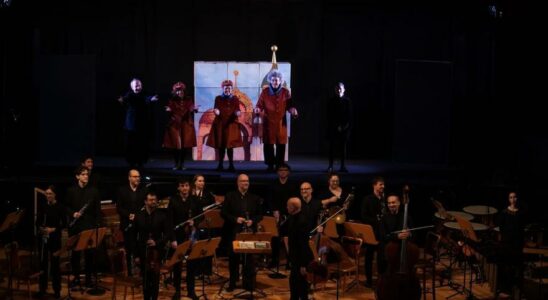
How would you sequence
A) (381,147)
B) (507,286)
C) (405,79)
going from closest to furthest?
(507,286) → (405,79) → (381,147)

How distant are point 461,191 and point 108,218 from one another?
19.0 ft

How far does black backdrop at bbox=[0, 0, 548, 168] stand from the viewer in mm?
16781

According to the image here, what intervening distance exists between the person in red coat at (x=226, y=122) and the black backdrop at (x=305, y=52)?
3.02 meters

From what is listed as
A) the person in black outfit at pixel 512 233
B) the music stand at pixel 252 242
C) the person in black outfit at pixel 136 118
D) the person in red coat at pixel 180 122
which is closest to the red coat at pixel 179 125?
the person in red coat at pixel 180 122

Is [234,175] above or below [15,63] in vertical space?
below

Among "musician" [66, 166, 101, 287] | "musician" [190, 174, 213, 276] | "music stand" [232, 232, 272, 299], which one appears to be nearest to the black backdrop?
"musician" [66, 166, 101, 287]

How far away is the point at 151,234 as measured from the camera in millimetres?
10289

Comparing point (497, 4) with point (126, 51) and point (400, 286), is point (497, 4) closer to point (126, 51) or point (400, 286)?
point (400, 286)

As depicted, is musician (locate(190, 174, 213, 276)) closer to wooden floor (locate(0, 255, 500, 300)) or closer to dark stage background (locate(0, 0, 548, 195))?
wooden floor (locate(0, 255, 500, 300))

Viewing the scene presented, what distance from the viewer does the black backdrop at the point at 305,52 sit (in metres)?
16.8

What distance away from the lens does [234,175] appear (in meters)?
14.3

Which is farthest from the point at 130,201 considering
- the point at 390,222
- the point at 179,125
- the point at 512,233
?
the point at 512,233

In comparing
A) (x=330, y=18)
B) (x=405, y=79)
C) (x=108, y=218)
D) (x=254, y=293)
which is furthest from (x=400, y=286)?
(x=330, y=18)

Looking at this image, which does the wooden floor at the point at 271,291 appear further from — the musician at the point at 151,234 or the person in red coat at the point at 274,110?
the person in red coat at the point at 274,110
